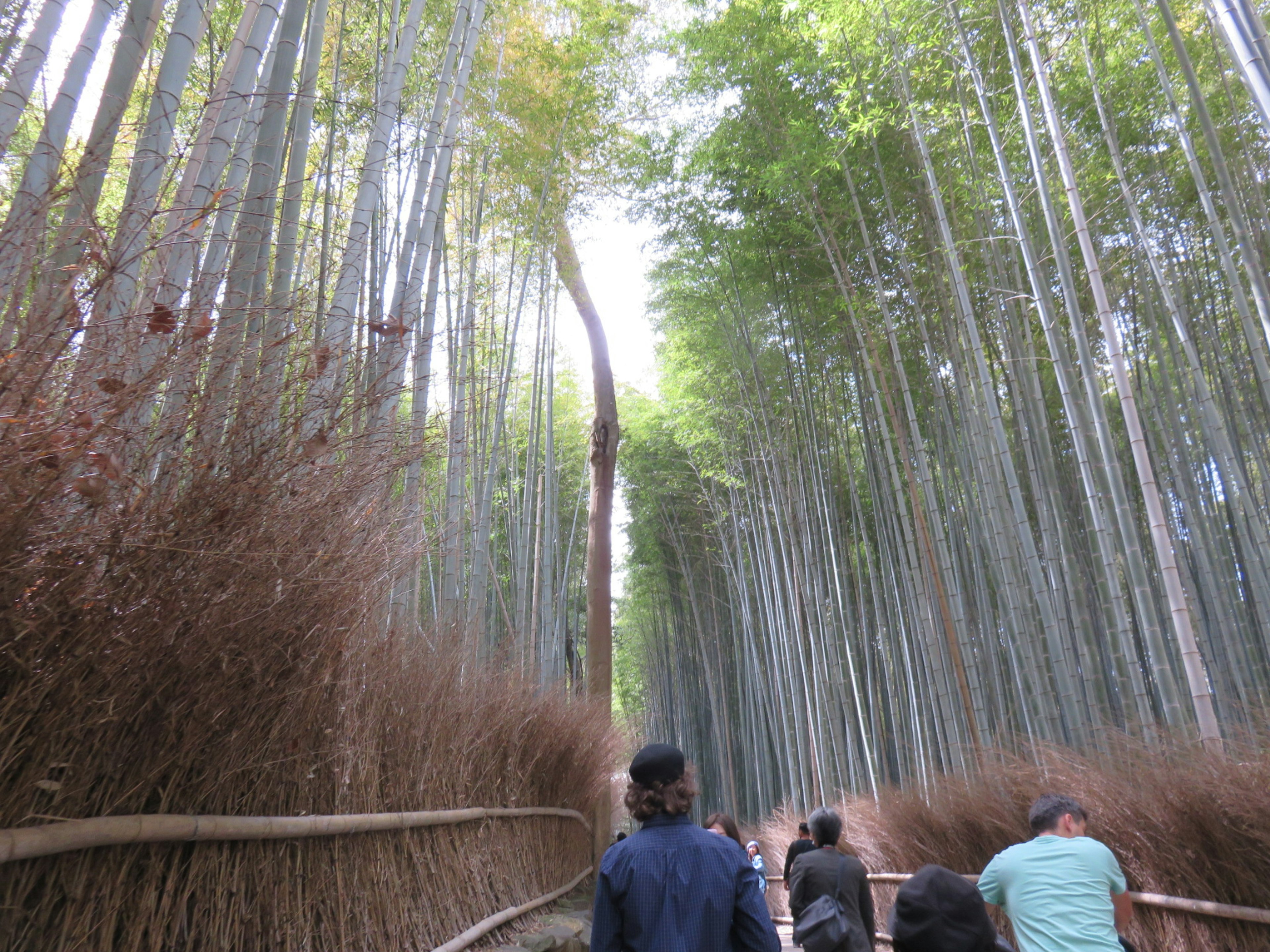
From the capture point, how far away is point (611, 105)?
589 centimetres

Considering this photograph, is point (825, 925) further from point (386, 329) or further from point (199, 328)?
point (199, 328)

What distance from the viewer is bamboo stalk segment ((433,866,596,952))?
8.43ft

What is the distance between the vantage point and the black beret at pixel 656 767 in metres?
1.44

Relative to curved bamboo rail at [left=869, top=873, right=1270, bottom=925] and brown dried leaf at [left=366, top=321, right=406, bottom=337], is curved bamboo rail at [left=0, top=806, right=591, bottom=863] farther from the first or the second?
curved bamboo rail at [left=869, top=873, right=1270, bottom=925]

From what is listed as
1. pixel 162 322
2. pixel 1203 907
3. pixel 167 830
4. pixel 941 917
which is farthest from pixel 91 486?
pixel 1203 907

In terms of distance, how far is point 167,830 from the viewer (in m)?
1.35

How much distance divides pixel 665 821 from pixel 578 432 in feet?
27.9

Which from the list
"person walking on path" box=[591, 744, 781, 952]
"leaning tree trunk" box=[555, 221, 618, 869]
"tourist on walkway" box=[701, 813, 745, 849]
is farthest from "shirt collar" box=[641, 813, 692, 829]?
"leaning tree trunk" box=[555, 221, 618, 869]

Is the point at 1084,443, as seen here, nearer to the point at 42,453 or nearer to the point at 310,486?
the point at 310,486

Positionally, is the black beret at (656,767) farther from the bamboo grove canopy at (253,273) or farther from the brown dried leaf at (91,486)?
the brown dried leaf at (91,486)

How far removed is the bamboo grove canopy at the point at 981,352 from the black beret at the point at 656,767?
6.58 feet

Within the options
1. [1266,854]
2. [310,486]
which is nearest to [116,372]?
[310,486]

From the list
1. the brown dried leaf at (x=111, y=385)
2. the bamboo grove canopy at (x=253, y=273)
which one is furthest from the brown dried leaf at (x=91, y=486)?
the brown dried leaf at (x=111, y=385)

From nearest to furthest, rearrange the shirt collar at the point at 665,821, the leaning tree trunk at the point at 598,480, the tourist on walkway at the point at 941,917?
the shirt collar at the point at 665,821 < the tourist on walkway at the point at 941,917 < the leaning tree trunk at the point at 598,480
